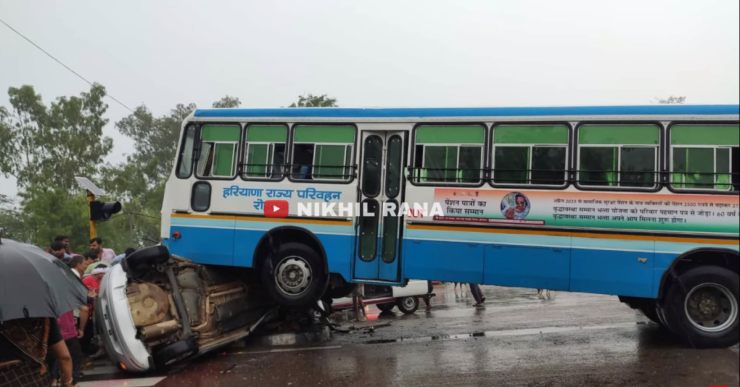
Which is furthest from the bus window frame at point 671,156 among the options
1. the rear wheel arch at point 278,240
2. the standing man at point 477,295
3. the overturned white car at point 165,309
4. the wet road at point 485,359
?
the standing man at point 477,295

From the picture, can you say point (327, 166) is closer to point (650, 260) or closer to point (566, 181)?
point (566, 181)

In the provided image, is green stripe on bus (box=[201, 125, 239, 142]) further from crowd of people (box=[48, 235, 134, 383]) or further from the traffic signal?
the traffic signal

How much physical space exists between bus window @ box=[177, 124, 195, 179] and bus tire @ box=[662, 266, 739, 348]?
7.15 m

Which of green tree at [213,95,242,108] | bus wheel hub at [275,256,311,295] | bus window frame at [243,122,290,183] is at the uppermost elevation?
green tree at [213,95,242,108]

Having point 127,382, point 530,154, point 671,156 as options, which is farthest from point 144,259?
point 671,156

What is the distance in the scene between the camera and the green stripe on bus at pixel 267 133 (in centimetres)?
792

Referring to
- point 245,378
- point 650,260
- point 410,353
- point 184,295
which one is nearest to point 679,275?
point 650,260

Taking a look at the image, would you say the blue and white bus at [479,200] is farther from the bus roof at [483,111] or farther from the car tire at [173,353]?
the car tire at [173,353]

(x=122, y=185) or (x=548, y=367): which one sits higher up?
(x=122, y=185)

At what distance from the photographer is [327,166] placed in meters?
7.71

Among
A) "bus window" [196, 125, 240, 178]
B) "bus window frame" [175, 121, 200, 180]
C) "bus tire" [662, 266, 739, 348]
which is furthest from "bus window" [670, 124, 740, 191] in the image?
"bus window frame" [175, 121, 200, 180]

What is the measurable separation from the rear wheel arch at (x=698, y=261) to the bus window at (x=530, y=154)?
169 cm

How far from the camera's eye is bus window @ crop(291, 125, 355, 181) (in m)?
7.64

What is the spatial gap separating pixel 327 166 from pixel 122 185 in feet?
92.7
